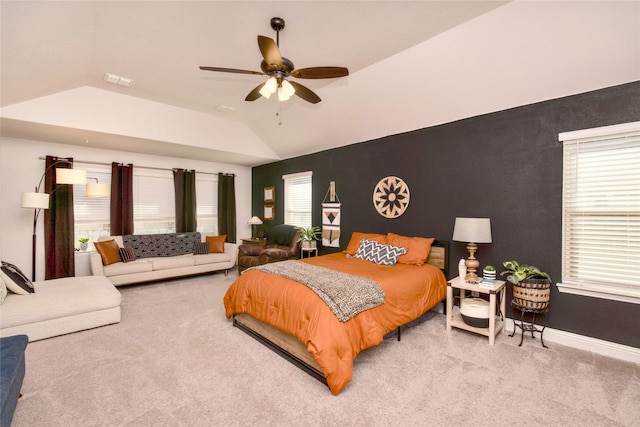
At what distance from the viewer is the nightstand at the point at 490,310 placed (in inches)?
113

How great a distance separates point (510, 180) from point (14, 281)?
566 centimetres

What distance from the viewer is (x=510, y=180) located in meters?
3.24

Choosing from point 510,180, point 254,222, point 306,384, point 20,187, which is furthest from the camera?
point 254,222

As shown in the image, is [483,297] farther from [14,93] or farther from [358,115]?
[14,93]

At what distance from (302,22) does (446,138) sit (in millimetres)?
2390

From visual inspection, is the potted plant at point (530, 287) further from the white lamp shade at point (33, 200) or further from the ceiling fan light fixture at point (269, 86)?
the white lamp shade at point (33, 200)

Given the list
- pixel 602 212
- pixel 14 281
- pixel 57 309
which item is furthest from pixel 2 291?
pixel 602 212

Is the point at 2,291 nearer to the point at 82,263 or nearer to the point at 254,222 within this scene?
the point at 82,263

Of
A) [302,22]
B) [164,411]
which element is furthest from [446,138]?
[164,411]

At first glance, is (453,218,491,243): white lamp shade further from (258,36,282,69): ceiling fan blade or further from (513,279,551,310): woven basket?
(258,36,282,69): ceiling fan blade

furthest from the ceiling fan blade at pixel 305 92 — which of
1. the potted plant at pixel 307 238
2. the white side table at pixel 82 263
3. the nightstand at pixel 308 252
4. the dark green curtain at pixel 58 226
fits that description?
the white side table at pixel 82 263

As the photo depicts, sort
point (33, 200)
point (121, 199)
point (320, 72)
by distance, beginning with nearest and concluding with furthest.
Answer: point (320, 72) → point (33, 200) → point (121, 199)

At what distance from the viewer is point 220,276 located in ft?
18.8

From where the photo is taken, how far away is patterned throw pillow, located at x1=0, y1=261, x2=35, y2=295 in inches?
A: 119
